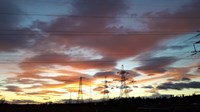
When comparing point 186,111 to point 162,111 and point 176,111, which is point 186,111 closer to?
point 176,111

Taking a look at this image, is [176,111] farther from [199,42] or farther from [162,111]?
[199,42]

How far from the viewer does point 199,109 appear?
85.2 m

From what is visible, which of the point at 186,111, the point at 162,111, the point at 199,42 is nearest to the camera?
the point at 199,42

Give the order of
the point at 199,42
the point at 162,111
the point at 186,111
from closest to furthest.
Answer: the point at 199,42
the point at 186,111
the point at 162,111

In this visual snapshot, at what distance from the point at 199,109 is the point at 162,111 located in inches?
391

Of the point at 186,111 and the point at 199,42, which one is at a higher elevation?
the point at 199,42

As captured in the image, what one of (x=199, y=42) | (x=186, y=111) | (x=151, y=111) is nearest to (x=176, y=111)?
(x=186, y=111)

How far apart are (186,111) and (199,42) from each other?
30.1 meters

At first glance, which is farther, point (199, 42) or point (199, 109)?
point (199, 109)

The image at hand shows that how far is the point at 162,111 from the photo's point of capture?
292 feet

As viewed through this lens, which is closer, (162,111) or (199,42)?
(199,42)

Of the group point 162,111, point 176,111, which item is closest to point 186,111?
point 176,111

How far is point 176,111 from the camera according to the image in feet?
275

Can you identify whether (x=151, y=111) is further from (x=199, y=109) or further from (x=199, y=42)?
(x=199, y=42)
